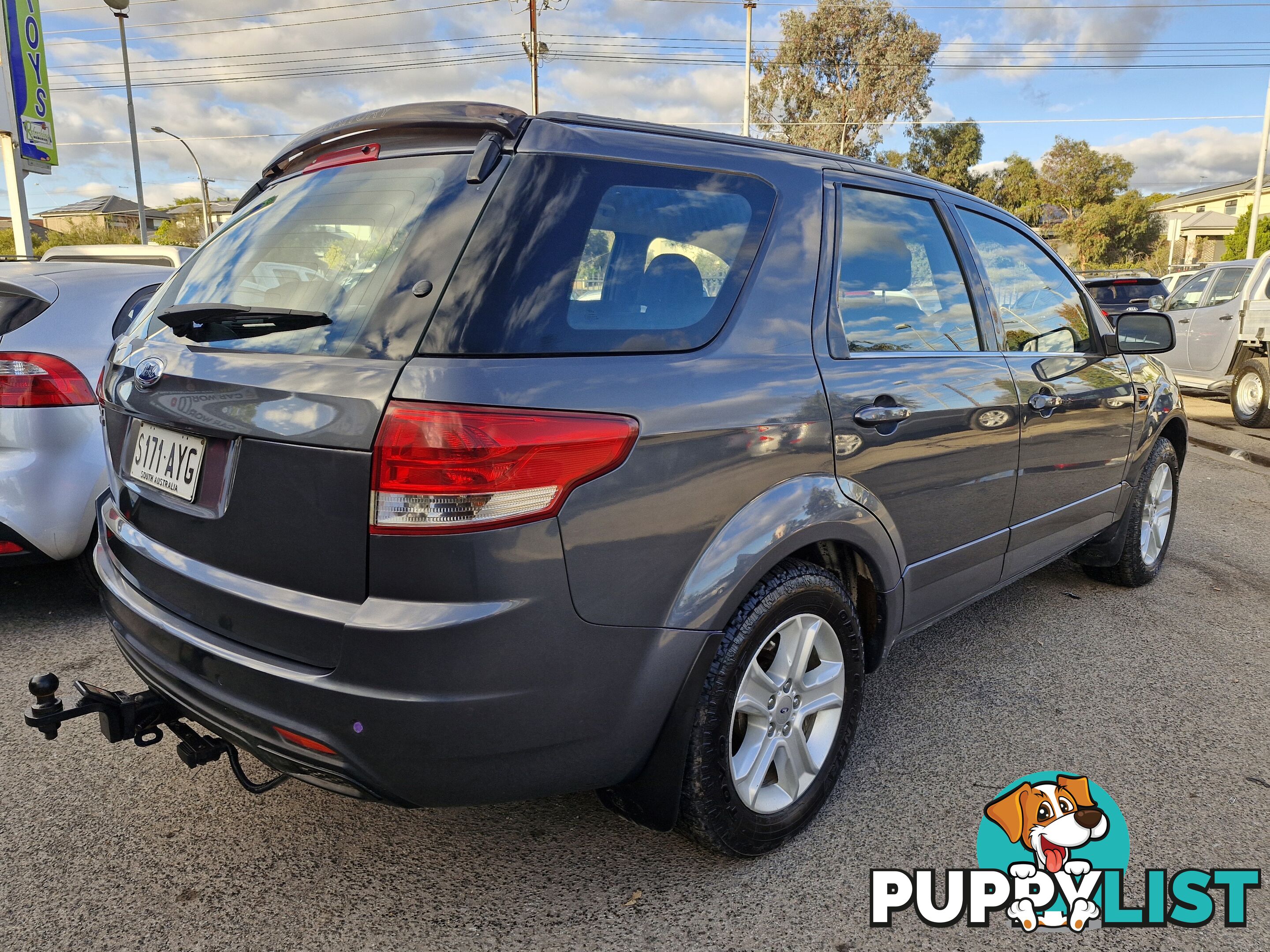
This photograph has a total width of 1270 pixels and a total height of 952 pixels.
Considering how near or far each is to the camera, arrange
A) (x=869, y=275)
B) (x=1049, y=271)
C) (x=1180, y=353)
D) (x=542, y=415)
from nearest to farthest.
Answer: (x=542, y=415)
(x=869, y=275)
(x=1049, y=271)
(x=1180, y=353)

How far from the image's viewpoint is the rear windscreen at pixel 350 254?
1726 millimetres

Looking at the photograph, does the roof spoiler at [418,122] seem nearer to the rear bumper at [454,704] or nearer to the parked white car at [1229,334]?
the rear bumper at [454,704]

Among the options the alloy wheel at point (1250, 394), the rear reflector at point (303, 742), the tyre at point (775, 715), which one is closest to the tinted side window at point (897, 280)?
the tyre at point (775, 715)

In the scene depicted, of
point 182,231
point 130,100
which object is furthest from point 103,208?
point 130,100

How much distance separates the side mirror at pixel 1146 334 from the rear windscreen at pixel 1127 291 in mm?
10400

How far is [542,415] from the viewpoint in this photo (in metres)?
1.65

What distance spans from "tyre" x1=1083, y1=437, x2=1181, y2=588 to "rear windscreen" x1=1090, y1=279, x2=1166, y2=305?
985 centimetres

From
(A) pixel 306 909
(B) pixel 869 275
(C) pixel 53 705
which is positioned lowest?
(A) pixel 306 909

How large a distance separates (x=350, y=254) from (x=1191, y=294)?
12705mm

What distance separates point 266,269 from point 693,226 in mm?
1045

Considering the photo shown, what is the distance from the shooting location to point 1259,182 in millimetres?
25531

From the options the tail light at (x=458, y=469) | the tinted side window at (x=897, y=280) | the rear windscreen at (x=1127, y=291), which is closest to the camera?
the tail light at (x=458, y=469)

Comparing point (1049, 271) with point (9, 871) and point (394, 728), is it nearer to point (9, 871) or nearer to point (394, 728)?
point (394, 728)

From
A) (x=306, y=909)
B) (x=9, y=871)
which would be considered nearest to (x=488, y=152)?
(x=306, y=909)
